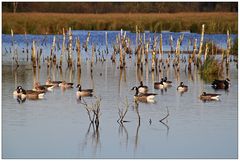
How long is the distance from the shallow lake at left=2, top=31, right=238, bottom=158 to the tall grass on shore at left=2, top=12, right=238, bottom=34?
1761 centimetres

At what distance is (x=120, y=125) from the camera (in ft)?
40.2

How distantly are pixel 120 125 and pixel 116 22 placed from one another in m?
28.2

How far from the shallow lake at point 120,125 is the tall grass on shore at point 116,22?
17609 millimetres

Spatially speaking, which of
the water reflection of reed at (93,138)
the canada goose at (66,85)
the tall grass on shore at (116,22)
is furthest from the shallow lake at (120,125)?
the tall grass on shore at (116,22)

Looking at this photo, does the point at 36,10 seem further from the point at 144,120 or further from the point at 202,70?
the point at 144,120

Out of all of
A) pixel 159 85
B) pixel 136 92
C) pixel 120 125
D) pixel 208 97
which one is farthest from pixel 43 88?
pixel 120 125

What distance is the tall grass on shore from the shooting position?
119 feet

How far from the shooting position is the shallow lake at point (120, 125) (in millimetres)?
10516

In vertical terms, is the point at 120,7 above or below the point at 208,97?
above

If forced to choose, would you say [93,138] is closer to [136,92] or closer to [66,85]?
[136,92]

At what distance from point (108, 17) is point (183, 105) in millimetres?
29121

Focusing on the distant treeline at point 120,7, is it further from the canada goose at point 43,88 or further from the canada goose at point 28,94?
the canada goose at point 28,94

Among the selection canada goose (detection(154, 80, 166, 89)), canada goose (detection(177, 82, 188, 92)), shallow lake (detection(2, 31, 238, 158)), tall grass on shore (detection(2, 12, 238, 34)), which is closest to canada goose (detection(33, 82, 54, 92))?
shallow lake (detection(2, 31, 238, 158))

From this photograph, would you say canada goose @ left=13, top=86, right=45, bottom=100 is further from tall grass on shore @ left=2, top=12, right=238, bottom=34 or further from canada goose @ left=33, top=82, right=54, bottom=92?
tall grass on shore @ left=2, top=12, right=238, bottom=34
